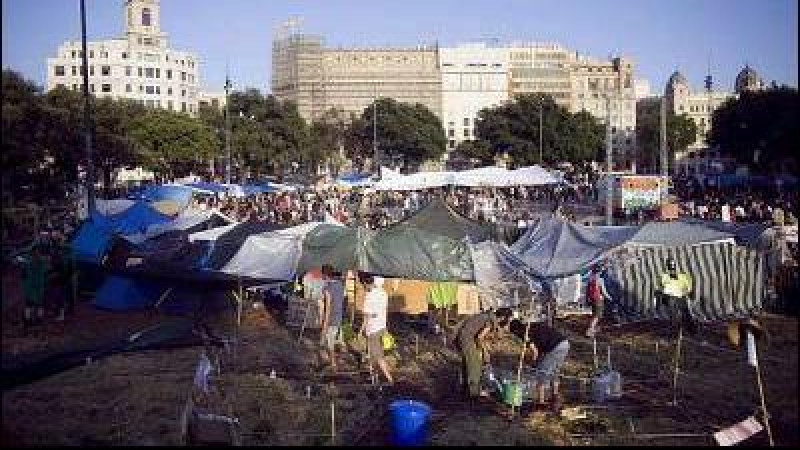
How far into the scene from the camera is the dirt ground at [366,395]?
31.7 ft

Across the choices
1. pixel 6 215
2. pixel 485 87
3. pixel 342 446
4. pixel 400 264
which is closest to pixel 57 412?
pixel 6 215

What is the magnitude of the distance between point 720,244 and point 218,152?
5600 cm

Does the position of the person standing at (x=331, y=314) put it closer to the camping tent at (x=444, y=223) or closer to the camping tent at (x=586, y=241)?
the camping tent at (x=586, y=241)

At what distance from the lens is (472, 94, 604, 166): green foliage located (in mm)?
80812

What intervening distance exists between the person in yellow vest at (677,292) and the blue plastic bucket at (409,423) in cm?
782

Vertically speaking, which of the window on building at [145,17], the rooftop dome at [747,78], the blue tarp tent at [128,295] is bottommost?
the blue tarp tent at [128,295]

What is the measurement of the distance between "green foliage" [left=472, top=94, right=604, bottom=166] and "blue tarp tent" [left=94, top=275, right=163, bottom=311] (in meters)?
64.6

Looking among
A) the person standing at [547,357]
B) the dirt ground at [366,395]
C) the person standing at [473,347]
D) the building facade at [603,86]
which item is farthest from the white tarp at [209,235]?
the building facade at [603,86]

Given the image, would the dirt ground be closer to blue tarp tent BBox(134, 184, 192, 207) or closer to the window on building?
blue tarp tent BBox(134, 184, 192, 207)

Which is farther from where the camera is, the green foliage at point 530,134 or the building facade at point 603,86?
the building facade at point 603,86

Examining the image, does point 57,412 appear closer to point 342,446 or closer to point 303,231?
point 342,446

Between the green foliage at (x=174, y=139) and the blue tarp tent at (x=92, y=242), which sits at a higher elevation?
the green foliage at (x=174, y=139)

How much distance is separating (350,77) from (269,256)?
4959 inches

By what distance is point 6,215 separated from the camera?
10281 mm
